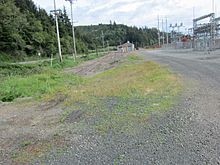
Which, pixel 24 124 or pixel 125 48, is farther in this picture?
pixel 125 48

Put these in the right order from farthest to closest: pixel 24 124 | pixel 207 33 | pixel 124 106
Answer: pixel 207 33
pixel 124 106
pixel 24 124

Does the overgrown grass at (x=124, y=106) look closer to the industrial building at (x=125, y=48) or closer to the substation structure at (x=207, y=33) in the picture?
the substation structure at (x=207, y=33)

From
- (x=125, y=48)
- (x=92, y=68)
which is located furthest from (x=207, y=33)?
(x=125, y=48)

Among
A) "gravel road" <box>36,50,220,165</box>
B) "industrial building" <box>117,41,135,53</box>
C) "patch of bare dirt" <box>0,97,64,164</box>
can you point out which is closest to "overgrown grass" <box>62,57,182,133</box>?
"gravel road" <box>36,50,220,165</box>

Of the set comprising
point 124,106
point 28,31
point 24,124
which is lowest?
point 24,124

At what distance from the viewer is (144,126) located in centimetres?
644

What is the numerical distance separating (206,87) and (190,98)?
7.95 feet

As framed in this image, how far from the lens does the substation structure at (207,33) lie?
52.6 m

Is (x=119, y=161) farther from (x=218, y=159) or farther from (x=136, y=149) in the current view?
(x=218, y=159)

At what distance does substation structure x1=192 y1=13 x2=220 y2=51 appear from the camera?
52.6 meters

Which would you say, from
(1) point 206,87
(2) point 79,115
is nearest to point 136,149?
(2) point 79,115

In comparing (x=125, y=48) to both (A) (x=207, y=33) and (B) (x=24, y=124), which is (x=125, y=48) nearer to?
(A) (x=207, y=33)

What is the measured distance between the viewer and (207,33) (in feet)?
193

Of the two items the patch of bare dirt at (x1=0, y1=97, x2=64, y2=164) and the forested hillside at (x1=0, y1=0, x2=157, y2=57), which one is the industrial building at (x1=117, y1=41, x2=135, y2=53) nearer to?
the forested hillside at (x1=0, y1=0, x2=157, y2=57)
